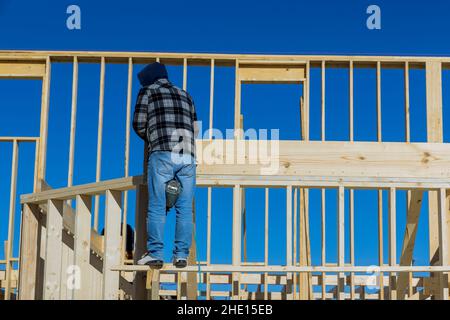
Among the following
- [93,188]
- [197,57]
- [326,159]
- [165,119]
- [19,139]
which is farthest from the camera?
[19,139]

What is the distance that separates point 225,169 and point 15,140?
4479 mm

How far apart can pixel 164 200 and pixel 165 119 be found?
1.94 ft

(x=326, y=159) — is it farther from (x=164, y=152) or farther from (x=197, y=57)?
(x=197, y=57)

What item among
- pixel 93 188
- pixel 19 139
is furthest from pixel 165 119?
pixel 19 139

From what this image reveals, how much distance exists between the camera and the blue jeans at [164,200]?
565 centimetres

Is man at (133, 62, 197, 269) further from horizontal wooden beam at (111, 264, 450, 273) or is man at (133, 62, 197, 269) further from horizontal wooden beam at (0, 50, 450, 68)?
horizontal wooden beam at (0, 50, 450, 68)

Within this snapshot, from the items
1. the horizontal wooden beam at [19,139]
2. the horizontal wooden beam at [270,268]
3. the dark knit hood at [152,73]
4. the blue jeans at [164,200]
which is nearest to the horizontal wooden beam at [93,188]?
the blue jeans at [164,200]

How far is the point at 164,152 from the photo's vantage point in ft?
18.9

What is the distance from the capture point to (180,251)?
5711 millimetres

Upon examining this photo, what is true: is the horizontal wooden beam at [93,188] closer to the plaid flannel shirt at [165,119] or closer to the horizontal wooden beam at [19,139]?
the plaid flannel shirt at [165,119]
